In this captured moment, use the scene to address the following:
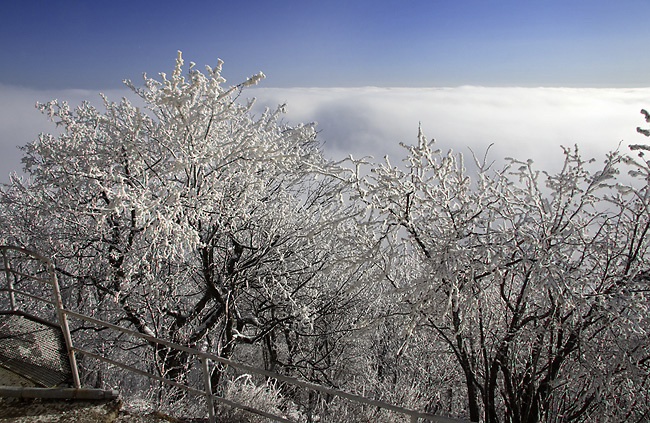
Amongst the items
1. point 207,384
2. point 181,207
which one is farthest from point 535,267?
point 181,207

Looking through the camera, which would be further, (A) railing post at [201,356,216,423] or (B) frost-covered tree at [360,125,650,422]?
(B) frost-covered tree at [360,125,650,422]

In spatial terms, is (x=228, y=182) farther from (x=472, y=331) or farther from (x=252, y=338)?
(x=472, y=331)

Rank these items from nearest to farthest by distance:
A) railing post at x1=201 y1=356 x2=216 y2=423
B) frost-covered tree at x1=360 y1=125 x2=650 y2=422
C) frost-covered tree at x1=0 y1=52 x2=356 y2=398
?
railing post at x1=201 y1=356 x2=216 y2=423, frost-covered tree at x1=360 y1=125 x2=650 y2=422, frost-covered tree at x1=0 y1=52 x2=356 y2=398

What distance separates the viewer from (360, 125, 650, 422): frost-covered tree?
17.3 ft

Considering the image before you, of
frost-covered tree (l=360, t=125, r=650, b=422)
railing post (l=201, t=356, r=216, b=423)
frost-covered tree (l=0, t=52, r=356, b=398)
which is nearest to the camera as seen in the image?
railing post (l=201, t=356, r=216, b=423)

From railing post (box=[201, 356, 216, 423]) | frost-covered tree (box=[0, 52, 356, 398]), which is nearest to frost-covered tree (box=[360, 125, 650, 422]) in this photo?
frost-covered tree (box=[0, 52, 356, 398])

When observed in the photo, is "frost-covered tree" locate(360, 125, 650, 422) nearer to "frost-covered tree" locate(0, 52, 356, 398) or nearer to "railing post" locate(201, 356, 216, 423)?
"frost-covered tree" locate(0, 52, 356, 398)

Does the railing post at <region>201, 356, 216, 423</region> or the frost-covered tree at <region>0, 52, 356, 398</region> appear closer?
the railing post at <region>201, 356, 216, 423</region>

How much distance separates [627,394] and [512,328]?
1782 millimetres

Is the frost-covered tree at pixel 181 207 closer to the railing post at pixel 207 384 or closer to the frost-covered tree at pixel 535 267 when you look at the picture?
the frost-covered tree at pixel 535 267

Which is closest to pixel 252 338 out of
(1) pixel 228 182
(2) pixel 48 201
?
(1) pixel 228 182

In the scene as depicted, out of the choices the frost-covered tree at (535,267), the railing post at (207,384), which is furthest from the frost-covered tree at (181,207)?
the railing post at (207,384)

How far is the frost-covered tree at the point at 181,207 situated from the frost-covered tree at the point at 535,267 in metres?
1.37

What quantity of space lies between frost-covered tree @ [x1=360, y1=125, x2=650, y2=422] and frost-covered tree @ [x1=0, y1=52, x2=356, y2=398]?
137 centimetres
